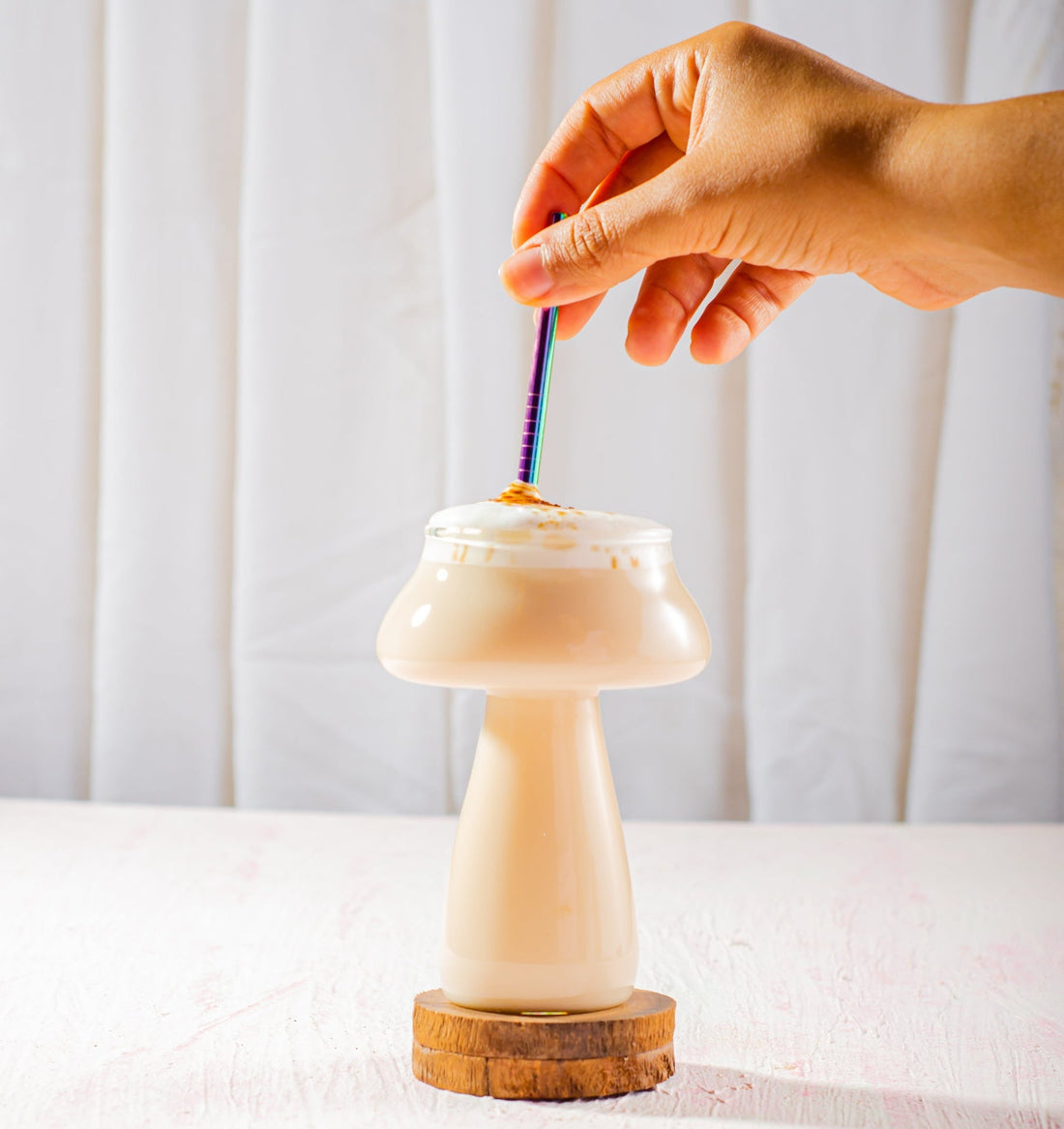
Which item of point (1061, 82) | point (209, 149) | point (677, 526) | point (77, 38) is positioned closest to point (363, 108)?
point (209, 149)

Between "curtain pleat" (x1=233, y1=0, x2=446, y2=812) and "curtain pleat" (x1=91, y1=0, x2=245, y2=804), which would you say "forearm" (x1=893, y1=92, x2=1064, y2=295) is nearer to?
"curtain pleat" (x1=233, y1=0, x2=446, y2=812)

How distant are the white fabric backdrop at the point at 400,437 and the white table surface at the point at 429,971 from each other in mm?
153

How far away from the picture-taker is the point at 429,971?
24.9 inches

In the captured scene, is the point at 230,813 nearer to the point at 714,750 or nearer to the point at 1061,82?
the point at 714,750

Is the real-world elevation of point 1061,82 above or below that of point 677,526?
above

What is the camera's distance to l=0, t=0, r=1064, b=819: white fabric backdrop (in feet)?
3.50

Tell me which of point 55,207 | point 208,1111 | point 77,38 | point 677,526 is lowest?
point 208,1111

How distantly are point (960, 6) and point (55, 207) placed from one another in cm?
84

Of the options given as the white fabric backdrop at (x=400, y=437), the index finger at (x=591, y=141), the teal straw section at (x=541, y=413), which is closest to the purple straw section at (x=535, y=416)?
the teal straw section at (x=541, y=413)

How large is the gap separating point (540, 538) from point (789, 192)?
0.60 feet

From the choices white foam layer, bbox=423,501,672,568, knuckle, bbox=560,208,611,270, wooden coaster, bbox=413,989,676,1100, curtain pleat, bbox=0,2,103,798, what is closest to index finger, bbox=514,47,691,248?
knuckle, bbox=560,208,611,270

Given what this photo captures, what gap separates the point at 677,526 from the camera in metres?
1.11

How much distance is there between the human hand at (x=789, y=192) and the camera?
1.60ft

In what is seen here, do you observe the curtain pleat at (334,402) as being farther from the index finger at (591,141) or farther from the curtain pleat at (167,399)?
the index finger at (591,141)
